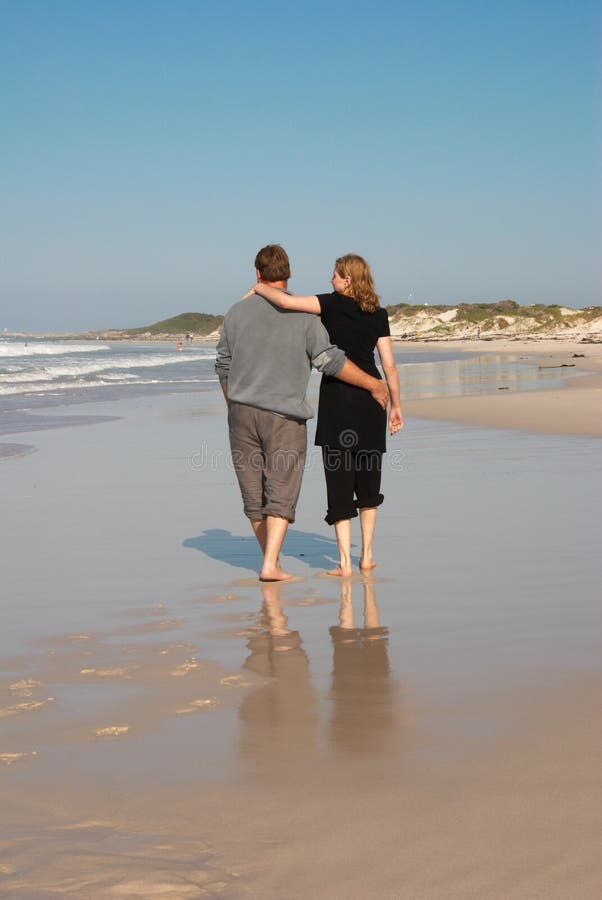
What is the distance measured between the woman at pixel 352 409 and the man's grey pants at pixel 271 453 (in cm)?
18

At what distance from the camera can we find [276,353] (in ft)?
16.9

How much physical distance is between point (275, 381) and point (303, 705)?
7.31ft

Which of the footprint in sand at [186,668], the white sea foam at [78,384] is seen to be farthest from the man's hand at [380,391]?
the white sea foam at [78,384]

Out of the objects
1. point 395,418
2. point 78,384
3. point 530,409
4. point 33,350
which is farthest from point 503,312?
point 395,418

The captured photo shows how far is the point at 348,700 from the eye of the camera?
3314 mm

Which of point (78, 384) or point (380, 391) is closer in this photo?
point (380, 391)

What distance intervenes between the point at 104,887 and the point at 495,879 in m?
0.82

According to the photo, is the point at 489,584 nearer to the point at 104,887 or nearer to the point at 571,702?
the point at 571,702

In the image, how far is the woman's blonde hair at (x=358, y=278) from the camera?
17.1 feet

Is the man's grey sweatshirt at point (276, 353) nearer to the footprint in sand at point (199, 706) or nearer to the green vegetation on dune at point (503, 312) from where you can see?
the footprint in sand at point (199, 706)

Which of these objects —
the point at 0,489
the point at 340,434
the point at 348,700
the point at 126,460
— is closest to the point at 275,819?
the point at 348,700

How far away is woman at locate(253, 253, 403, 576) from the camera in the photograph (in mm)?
5223

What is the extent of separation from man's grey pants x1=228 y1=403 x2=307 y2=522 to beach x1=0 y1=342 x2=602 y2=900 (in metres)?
0.44

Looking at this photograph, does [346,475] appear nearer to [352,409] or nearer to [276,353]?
[352,409]
